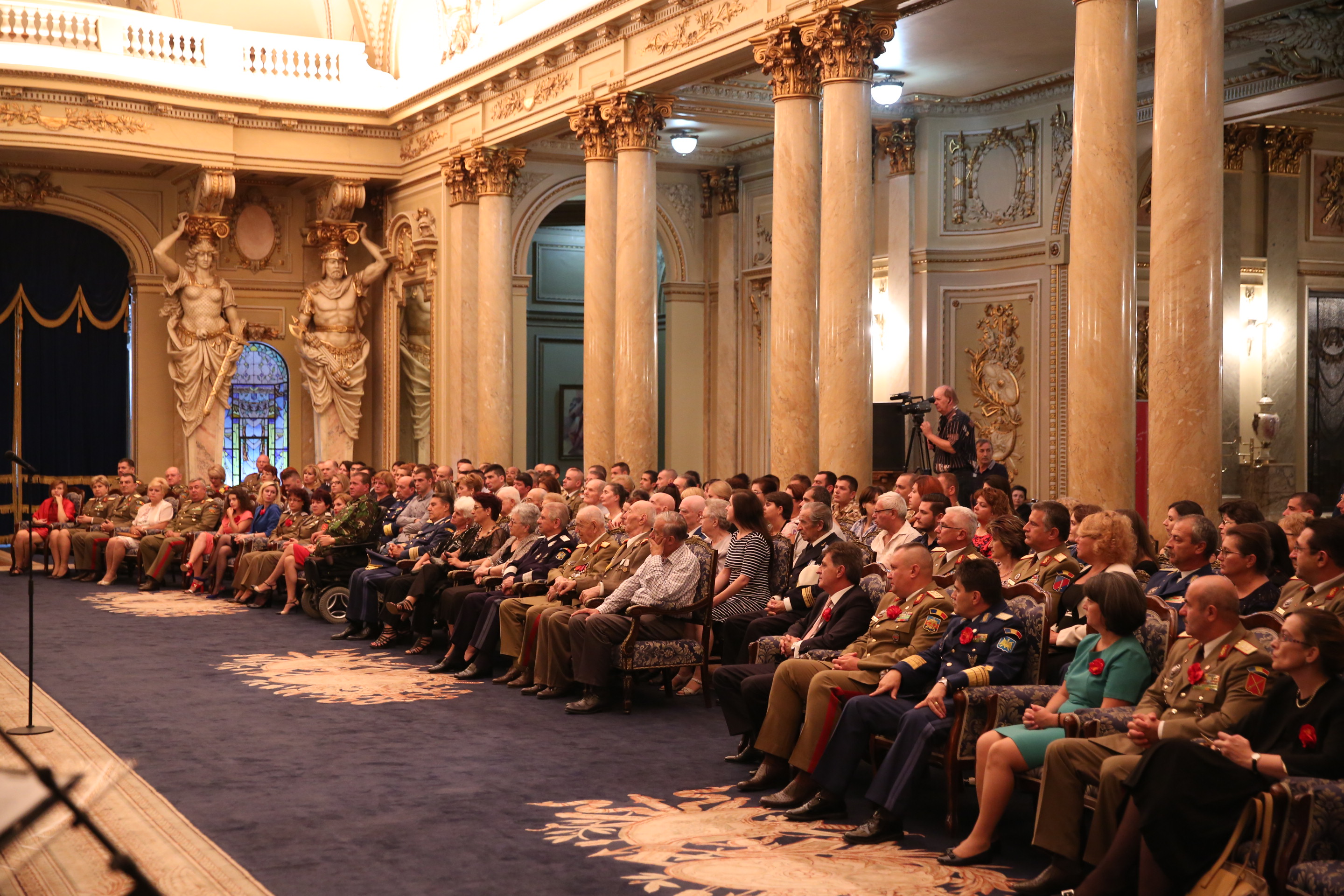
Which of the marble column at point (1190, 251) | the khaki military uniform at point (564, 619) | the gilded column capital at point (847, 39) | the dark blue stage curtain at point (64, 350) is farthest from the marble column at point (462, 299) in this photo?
the marble column at point (1190, 251)

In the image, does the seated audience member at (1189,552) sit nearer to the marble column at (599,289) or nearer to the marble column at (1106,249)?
the marble column at (1106,249)

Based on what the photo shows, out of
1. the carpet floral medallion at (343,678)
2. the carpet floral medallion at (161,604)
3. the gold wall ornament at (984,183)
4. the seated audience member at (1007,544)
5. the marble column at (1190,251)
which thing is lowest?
the carpet floral medallion at (161,604)

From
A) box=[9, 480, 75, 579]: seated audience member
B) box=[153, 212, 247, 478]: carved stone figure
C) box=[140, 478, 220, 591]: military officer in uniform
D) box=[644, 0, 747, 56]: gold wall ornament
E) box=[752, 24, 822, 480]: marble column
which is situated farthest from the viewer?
box=[153, 212, 247, 478]: carved stone figure

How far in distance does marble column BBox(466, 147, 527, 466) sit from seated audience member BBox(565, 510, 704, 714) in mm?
8903

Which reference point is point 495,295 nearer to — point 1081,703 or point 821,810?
point 821,810

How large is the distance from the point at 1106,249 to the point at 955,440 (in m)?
Result: 2.11

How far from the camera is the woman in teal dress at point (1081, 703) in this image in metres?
4.73

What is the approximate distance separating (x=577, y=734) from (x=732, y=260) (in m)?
12.1

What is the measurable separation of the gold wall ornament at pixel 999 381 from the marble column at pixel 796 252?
4.29 metres

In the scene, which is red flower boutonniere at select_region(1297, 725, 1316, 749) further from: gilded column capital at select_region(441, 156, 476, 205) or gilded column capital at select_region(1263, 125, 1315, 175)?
gilded column capital at select_region(441, 156, 476, 205)

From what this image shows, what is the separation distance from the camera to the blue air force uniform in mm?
5117

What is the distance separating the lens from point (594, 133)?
14.2 metres

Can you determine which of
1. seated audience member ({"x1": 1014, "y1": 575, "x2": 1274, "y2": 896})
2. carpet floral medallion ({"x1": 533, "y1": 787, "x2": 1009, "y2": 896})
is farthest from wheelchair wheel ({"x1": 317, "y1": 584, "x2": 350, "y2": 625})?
seated audience member ({"x1": 1014, "y1": 575, "x2": 1274, "y2": 896})

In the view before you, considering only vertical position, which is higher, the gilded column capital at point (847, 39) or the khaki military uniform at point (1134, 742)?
the gilded column capital at point (847, 39)
